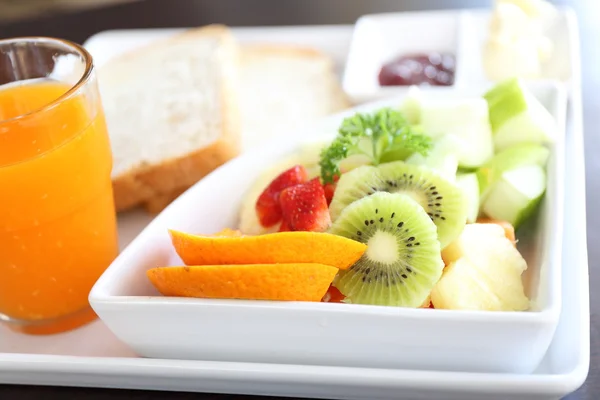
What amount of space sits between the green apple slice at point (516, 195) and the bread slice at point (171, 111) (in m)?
0.60

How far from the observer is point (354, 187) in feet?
3.33

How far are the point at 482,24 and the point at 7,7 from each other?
2.65 metres

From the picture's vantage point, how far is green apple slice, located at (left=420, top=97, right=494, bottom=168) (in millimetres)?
1097

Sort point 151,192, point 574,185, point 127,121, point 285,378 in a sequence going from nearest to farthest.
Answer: point 285,378
point 574,185
point 151,192
point 127,121

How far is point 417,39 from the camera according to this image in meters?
1.94

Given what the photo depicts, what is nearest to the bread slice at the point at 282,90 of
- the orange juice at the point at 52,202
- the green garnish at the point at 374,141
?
the orange juice at the point at 52,202

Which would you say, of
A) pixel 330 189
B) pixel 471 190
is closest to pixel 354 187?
pixel 330 189

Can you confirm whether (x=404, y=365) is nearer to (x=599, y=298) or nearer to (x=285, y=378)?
(x=285, y=378)

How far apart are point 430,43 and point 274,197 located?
106 centimetres

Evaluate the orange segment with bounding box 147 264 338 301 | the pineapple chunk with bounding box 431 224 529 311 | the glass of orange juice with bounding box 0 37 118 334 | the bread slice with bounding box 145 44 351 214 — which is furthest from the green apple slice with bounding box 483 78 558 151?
the glass of orange juice with bounding box 0 37 118 334

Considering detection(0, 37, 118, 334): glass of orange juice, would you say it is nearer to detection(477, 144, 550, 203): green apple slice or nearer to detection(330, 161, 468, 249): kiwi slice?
detection(330, 161, 468, 249): kiwi slice

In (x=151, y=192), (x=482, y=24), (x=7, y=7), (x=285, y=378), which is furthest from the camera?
(x=7, y=7)

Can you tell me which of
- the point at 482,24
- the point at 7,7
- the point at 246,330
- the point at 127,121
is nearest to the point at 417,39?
the point at 482,24

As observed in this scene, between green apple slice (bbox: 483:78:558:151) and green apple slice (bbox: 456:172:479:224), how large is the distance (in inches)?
4.0
